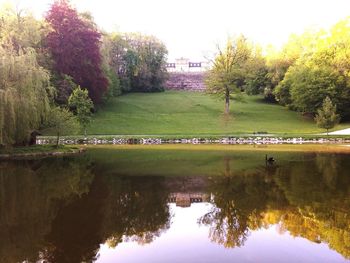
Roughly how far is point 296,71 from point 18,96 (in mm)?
42899

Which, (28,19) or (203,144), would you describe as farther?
(28,19)

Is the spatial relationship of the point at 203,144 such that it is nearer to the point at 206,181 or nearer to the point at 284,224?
the point at 206,181

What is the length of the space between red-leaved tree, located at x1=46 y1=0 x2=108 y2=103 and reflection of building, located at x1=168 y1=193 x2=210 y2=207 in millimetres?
39061

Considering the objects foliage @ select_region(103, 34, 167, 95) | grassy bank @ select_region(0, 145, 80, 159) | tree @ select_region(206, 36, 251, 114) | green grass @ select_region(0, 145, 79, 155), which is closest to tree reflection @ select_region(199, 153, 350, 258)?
grassy bank @ select_region(0, 145, 80, 159)

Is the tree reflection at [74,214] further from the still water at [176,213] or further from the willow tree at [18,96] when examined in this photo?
the willow tree at [18,96]

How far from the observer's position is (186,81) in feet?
317

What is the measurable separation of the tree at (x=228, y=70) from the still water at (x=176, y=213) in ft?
114

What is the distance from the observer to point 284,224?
13633 millimetres

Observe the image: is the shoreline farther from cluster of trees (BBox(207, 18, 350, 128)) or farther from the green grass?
cluster of trees (BBox(207, 18, 350, 128))

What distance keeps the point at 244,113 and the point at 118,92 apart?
809 inches

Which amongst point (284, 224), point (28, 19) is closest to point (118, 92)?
point (28, 19)

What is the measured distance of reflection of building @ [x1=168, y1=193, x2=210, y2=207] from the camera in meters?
17.0

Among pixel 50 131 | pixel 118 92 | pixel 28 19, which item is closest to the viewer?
pixel 50 131

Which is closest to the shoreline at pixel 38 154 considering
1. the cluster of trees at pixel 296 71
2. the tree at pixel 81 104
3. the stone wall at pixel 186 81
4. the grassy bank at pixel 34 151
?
the grassy bank at pixel 34 151
